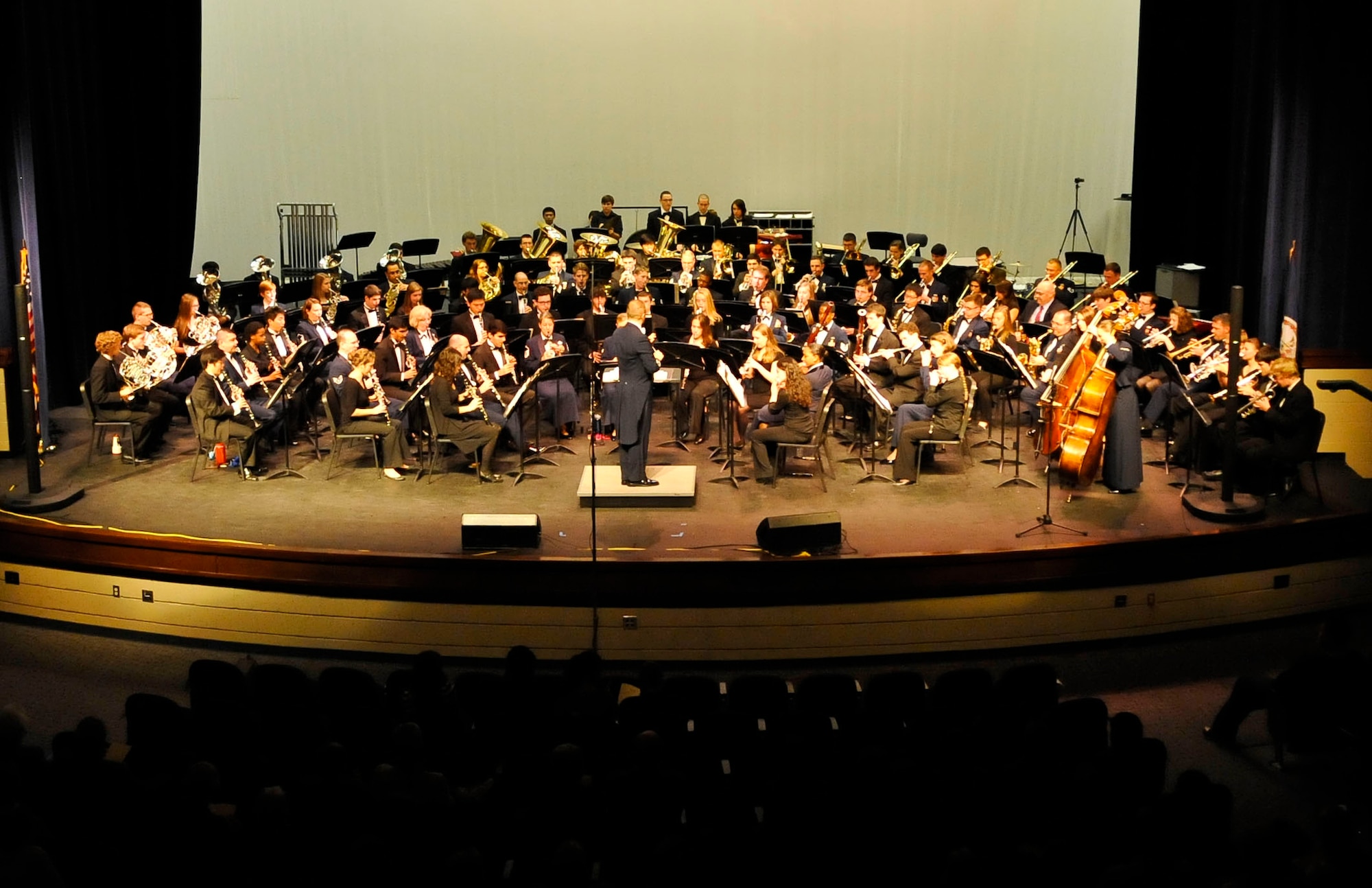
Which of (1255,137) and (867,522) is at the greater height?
(1255,137)

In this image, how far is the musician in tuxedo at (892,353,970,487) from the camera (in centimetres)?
1030

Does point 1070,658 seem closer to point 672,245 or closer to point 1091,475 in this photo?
point 1091,475

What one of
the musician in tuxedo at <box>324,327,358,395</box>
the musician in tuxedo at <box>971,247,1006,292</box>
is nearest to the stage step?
the musician in tuxedo at <box>324,327,358,395</box>

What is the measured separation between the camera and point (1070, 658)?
339 inches

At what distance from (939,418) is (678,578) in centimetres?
302

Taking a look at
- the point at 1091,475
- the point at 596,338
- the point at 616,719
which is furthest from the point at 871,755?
the point at 596,338

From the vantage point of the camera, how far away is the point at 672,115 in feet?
63.4

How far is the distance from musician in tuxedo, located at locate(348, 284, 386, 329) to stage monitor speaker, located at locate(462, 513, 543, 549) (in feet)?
13.7

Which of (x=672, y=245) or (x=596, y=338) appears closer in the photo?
(x=596, y=338)

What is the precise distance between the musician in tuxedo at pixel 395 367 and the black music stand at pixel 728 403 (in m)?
2.55

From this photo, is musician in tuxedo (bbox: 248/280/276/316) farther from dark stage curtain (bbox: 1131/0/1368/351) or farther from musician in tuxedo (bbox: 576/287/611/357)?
dark stage curtain (bbox: 1131/0/1368/351)

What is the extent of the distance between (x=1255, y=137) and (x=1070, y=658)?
21.0 ft

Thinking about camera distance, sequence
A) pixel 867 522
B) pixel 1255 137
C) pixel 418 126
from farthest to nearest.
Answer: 1. pixel 418 126
2. pixel 1255 137
3. pixel 867 522

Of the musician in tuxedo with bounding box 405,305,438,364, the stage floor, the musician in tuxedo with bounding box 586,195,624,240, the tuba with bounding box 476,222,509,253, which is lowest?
the stage floor
